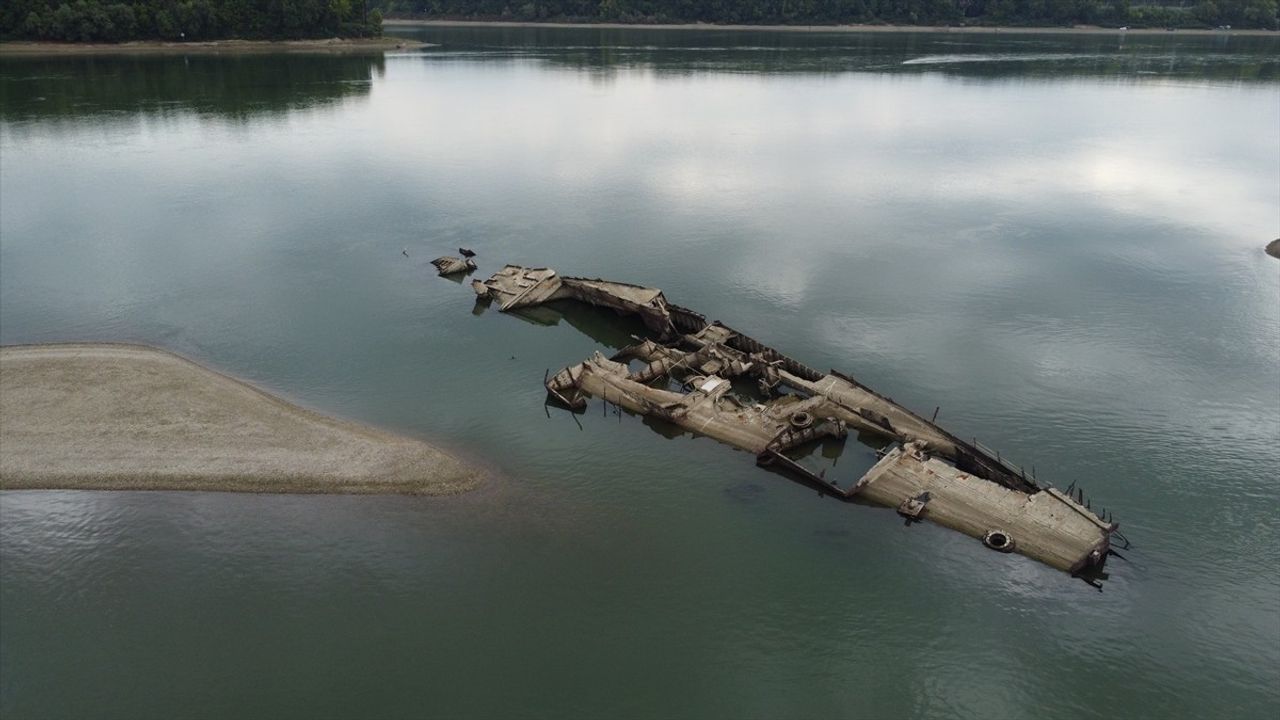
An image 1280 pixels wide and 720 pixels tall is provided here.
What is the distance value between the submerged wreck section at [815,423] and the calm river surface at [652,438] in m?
1.51

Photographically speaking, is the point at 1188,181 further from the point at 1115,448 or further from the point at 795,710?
the point at 795,710

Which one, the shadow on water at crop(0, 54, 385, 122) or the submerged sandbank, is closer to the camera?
the submerged sandbank

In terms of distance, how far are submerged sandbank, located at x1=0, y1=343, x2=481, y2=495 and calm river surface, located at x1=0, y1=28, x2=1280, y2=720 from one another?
1730 millimetres

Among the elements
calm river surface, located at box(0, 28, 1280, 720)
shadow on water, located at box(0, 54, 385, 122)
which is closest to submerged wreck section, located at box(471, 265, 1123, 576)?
calm river surface, located at box(0, 28, 1280, 720)

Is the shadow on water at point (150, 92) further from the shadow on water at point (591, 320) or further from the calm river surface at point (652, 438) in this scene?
the shadow on water at point (591, 320)

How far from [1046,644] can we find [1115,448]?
20.2 meters

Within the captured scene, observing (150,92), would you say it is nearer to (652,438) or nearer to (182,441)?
(182,441)

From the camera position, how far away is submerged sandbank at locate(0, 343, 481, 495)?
46.6 meters

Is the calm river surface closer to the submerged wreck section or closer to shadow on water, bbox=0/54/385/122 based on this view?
the submerged wreck section

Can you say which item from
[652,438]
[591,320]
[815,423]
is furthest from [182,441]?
[815,423]

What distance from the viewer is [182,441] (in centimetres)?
4959

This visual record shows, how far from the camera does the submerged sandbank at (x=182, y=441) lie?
46.6m

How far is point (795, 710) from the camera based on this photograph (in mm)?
34156

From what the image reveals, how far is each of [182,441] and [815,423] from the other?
1620 inches
